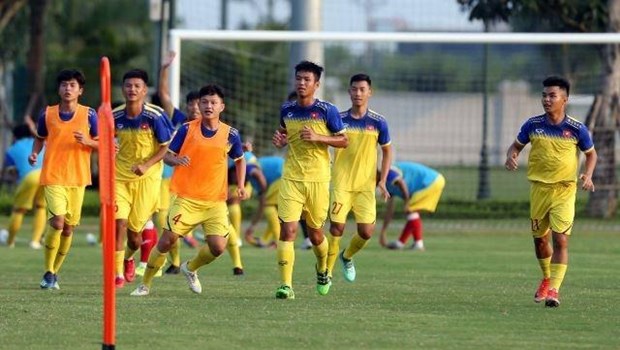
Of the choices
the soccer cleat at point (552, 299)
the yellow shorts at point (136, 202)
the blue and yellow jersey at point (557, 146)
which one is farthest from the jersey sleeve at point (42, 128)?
the soccer cleat at point (552, 299)

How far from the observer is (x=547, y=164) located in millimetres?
14688

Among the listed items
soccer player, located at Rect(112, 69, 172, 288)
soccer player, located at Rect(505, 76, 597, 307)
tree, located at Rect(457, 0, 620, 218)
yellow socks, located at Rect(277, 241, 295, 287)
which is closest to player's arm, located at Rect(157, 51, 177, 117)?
soccer player, located at Rect(112, 69, 172, 288)

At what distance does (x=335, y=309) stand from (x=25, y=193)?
35.9ft

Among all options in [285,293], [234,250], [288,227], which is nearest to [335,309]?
[285,293]

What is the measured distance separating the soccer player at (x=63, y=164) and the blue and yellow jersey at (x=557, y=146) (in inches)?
176

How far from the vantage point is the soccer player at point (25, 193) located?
23.2 meters

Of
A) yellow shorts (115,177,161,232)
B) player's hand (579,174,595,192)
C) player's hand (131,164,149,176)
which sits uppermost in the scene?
player's hand (579,174,595,192)

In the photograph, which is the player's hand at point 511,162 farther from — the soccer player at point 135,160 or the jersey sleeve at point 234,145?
the soccer player at point 135,160

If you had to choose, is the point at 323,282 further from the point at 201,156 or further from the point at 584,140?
the point at 584,140

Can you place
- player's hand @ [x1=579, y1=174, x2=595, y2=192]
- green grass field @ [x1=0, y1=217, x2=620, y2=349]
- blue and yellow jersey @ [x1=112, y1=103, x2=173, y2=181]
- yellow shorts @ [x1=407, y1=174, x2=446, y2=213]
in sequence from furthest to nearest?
yellow shorts @ [x1=407, y1=174, x2=446, y2=213] < blue and yellow jersey @ [x1=112, y1=103, x2=173, y2=181] < player's hand @ [x1=579, y1=174, x2=595, y2=192] < green grass field @ [x1=0, y1=217, x2=620, y2=349]

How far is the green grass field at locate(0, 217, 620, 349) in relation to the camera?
11281 mm

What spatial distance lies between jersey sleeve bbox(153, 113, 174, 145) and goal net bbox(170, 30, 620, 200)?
8383mm

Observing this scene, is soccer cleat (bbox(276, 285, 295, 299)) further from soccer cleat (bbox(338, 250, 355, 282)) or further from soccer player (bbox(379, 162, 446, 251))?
soccer player (bbox(379, 162, 446, 251))

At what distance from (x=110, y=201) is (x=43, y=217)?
1360 centimetres
